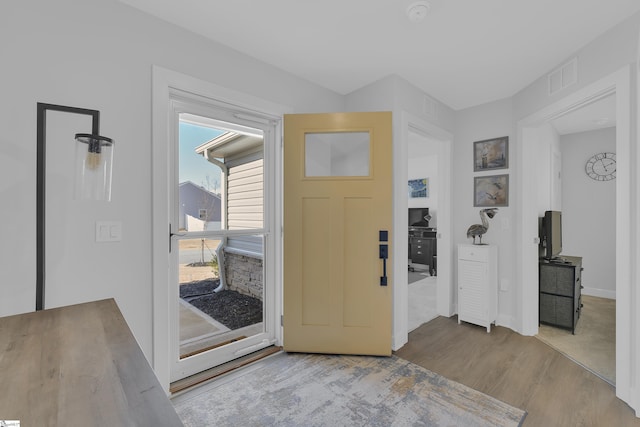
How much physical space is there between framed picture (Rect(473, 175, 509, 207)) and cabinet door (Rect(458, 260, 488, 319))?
2.28 ft

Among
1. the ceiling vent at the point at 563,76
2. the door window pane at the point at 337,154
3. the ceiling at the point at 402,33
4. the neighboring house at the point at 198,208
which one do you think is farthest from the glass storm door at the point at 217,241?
the ceiling vent at the point at 563,76

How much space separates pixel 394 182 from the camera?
2615 millimetres

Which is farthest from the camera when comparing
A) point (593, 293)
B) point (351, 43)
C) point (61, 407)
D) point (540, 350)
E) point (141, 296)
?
point (593, 293)

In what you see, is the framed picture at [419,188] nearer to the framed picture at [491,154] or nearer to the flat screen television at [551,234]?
the framed picture at [491,154]

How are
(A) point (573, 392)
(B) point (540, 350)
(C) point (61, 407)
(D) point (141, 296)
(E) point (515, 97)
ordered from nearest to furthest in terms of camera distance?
(C) point (61, 407) → (D) point (141, 296) → (A) point (573, 392) → (B) point (540, 350) → (E) point (515, 97)

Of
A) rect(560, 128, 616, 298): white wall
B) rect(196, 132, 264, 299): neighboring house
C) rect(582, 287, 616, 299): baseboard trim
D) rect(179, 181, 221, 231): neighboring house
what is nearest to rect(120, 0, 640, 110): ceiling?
rect(196, 132, 264, 299): neighboring house

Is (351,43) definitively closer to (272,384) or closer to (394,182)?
(394,182)

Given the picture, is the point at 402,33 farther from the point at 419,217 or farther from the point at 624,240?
the point at 419,217

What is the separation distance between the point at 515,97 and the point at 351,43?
2.00 m

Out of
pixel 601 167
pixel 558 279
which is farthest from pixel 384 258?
pixel 601 167

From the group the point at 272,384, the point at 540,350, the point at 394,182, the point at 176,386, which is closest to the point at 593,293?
the point at 540,350

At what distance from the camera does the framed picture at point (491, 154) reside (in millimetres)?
3078

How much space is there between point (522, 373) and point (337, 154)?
2311 millimetres

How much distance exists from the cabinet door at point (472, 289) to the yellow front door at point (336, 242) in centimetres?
120
